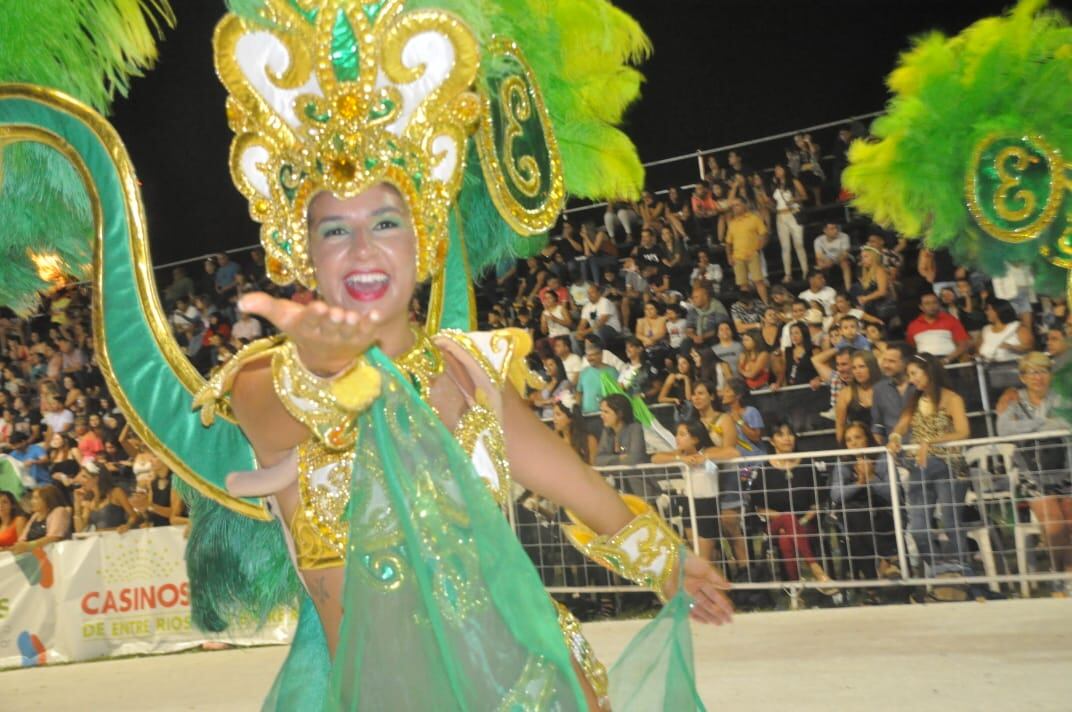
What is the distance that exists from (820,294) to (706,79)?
252cm

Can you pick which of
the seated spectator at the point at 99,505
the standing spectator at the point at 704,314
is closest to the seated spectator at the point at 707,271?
the standing spectator at the point at 704,314

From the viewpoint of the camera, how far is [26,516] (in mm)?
8773

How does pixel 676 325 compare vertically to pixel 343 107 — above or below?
above

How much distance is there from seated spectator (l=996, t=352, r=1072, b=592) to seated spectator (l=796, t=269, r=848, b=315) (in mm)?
1488

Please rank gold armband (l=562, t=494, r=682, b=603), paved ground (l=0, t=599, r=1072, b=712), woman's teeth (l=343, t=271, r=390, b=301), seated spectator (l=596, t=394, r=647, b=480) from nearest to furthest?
woman's teeth (l=343, t=271, r=390, b=301) < gold armband (l=562, t=494, r=682, b=603) < paved ground (l=0, t=599, r=1072, b=712) < seated spectator (l=596, t=394, r=647, b=480)

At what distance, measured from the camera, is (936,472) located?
638 centimetres

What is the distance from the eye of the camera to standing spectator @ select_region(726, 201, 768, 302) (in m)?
8.29

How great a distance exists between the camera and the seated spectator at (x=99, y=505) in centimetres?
862

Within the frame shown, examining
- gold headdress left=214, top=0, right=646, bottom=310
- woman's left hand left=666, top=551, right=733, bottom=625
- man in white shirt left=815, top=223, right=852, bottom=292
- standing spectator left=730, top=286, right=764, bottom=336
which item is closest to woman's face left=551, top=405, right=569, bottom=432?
standing spectator left=730, top=286, right=764, bottom=336

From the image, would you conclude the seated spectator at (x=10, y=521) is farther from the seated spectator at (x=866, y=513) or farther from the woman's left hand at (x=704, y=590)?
the woman's left hand at (x=704, y=590)

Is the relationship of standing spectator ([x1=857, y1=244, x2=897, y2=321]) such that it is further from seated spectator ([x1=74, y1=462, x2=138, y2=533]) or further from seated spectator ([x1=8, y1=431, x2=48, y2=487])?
seated spectator ([x1=8, y1=431, x2=48, y2=487])

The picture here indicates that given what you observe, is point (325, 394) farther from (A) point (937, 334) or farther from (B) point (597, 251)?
(B) point (597, 251)

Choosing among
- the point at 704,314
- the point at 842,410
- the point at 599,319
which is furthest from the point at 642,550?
the point at 599,319

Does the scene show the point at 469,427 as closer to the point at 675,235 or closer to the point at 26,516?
the point at 675,235
